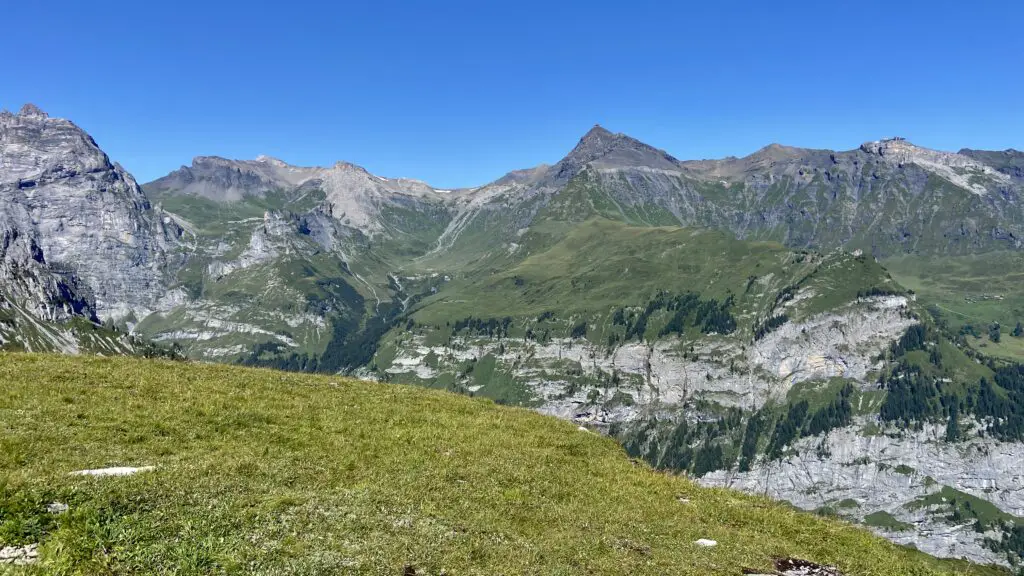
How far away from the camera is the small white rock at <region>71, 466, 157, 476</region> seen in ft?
58.9

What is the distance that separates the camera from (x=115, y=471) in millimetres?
18578

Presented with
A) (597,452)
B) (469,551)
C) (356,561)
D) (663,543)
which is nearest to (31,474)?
(356,561)

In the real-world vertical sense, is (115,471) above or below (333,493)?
above

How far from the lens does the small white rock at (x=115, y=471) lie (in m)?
18.0

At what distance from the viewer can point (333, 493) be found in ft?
65.1

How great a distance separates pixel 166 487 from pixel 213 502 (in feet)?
5.47

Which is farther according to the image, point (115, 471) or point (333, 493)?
point (333, 493)

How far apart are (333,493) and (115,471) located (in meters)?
6.67

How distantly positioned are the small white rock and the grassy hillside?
1.91 feet

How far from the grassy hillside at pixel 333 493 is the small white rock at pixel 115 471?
0.58 m

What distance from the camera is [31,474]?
55.5ft

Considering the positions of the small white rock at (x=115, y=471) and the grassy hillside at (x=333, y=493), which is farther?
the small white rock at (x=115, y=471)

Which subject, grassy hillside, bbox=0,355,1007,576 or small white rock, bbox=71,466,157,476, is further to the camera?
small white rock, bbox=71,466,157,476

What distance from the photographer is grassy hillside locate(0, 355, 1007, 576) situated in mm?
14500
